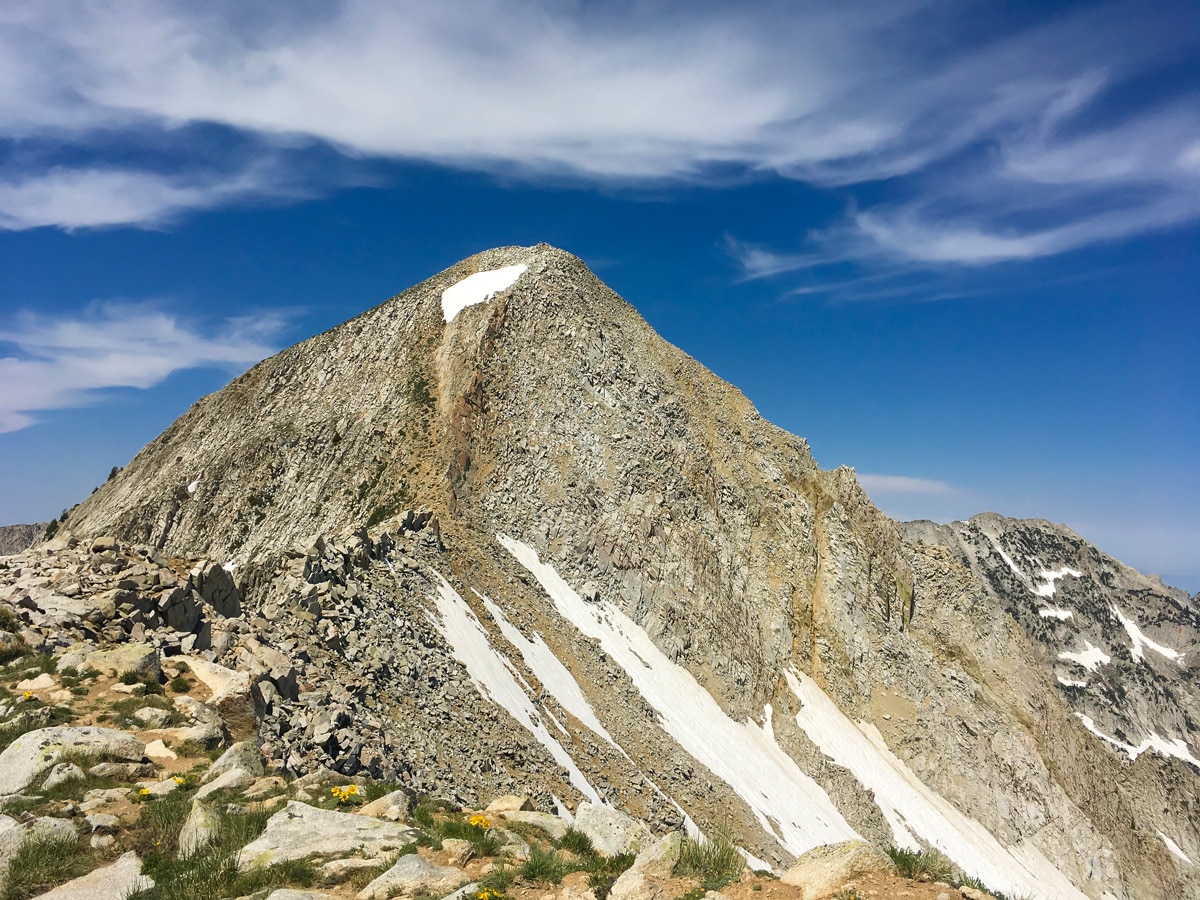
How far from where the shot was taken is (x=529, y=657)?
3575 centimetres

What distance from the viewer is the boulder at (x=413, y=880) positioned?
29.1 ft

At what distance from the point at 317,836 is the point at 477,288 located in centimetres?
5532

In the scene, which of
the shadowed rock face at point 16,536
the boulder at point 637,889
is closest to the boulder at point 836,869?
the boulder at point 637,889

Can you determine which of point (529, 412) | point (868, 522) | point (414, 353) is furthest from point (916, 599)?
point (414, 353)

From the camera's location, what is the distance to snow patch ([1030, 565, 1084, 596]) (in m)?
178

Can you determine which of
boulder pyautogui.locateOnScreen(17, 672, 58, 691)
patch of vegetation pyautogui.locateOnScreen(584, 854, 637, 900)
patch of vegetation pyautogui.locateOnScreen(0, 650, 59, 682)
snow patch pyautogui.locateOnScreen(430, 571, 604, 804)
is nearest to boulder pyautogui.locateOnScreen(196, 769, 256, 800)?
boulder pyautogui.locateOnScreen(17, 672, 58, 691)

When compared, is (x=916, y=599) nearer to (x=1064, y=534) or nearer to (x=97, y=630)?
(x=97, y=630)

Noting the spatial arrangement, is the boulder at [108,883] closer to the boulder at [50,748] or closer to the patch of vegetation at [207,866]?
the patch of vegetation at [207,866]

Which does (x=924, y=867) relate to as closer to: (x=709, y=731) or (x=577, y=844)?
(x=577, y=844)

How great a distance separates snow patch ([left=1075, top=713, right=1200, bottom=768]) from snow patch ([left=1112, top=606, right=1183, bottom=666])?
2976 cm

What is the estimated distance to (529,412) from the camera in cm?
5300

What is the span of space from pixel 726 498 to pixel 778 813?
26.1 m

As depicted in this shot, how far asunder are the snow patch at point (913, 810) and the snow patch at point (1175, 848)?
23.8 meters

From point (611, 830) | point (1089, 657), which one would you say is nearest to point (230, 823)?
point (611, 830)
